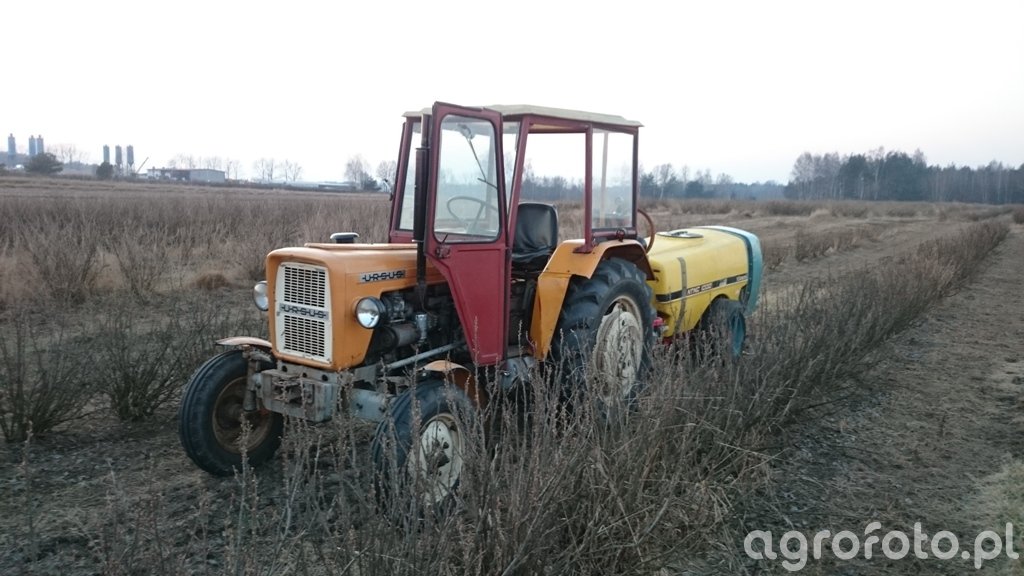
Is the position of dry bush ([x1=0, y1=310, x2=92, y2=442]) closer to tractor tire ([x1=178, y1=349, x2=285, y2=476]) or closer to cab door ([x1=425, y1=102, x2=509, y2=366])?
tractor tire ([x1=178, y1=349, x2=285, y2=476])

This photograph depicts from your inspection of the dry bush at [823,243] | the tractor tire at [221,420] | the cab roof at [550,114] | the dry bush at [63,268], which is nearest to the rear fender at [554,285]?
the cab roof at [550,114]

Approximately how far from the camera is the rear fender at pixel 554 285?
16.6 ft

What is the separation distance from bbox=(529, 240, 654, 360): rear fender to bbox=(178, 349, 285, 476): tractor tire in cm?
174

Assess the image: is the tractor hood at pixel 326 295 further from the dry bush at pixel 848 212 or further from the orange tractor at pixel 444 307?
the dry bush at pixel 848 212

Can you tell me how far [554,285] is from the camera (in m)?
5.11

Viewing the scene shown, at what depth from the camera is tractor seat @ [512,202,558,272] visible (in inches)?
217

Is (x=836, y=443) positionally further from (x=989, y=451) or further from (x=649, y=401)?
(x=649, y=401)

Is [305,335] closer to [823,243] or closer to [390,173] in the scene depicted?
[390,173]

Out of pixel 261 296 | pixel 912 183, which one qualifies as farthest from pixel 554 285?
pixel 912 183

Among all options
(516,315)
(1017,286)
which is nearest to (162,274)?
(516,315)

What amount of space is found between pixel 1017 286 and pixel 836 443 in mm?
11059
